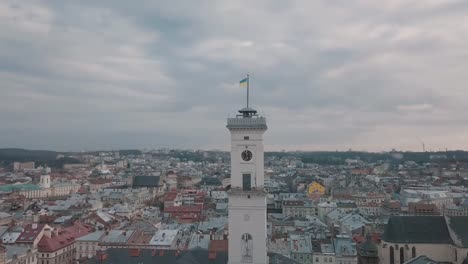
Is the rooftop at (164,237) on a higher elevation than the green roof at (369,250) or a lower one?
lower

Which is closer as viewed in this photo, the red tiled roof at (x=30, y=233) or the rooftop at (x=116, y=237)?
the red tiled roof at (x=30, y=233)

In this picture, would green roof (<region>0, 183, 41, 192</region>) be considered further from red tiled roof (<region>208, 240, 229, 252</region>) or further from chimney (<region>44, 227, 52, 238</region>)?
red tiled roof (<region>208, 240, 229, 252</region>)

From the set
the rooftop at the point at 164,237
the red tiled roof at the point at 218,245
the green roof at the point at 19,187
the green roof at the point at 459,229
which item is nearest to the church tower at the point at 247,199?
the red tiled roof at the point at 218,245

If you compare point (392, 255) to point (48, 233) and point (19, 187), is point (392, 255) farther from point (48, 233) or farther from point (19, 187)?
point (19, 187)

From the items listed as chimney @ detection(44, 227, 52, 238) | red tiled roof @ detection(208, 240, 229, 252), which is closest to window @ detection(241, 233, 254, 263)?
red tiled roof @ detection(208, 240, 229, 252)

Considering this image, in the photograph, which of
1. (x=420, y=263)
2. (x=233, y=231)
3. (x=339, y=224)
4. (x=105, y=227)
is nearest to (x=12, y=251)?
(x=105, y=227)

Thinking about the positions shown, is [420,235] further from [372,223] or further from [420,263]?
[372,223]

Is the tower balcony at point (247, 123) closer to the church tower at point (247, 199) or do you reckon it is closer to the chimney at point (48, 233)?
the church tower at point (247, 199)
